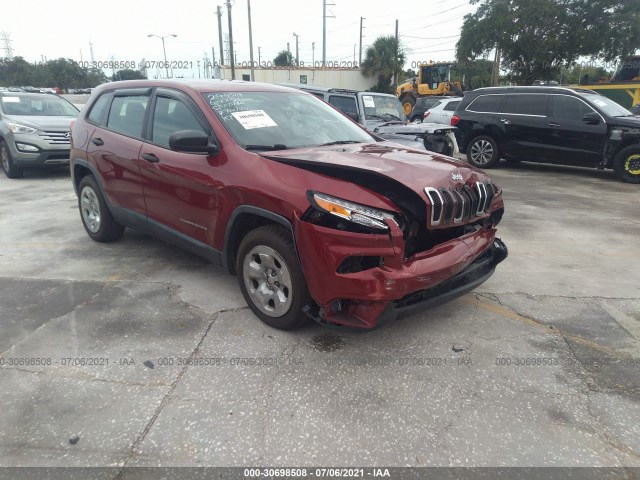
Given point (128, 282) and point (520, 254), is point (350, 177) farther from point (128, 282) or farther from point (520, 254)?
point (520, 254)

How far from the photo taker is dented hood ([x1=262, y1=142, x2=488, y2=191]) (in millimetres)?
2906

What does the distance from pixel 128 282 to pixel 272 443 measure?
2.54 metres

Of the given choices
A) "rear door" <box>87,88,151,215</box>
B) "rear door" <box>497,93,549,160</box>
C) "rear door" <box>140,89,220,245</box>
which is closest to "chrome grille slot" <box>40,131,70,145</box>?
"rear door" <box>87,88,151,215</box>

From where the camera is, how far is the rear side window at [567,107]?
934 centimetres

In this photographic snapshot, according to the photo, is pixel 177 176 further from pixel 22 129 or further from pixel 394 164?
pixel 22 129

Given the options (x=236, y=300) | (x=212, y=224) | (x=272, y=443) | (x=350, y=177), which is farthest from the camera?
(x=236, y=300)

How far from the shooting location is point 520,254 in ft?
16.5

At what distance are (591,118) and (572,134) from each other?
1.43ft

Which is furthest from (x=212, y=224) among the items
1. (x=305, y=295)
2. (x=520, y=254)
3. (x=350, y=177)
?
(x=520, y=254)

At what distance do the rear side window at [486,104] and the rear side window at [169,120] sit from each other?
342 inches

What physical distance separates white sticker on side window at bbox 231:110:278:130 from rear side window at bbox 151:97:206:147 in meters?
0.33

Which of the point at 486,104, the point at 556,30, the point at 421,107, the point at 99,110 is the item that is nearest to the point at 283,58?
the point at 556,30

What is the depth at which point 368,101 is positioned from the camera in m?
9.41

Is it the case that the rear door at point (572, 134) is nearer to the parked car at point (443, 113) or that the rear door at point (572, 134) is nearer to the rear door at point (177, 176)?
the parked car at point (443, 113)
